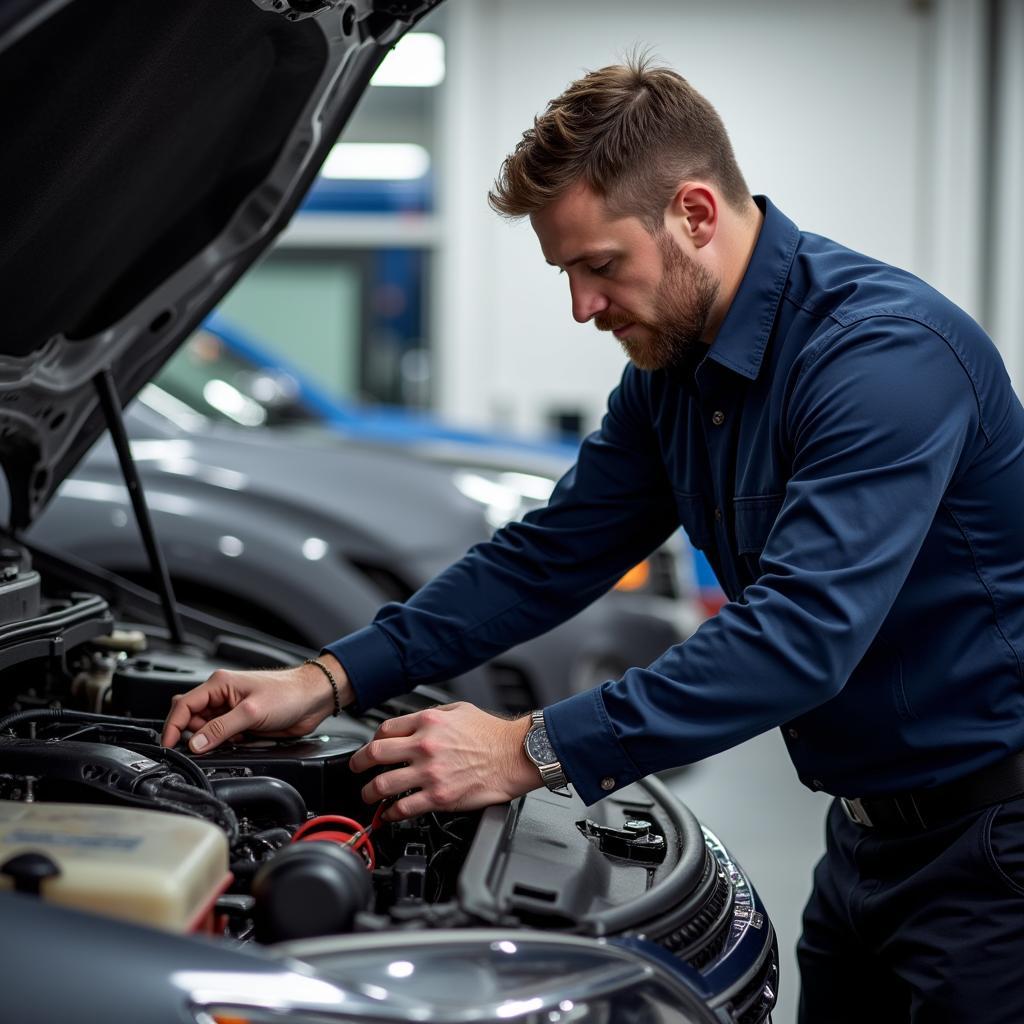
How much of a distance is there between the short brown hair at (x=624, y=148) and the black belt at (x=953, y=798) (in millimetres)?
733

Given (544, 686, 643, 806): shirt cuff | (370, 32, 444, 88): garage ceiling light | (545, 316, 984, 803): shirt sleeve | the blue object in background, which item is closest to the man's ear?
(545, 316, 984, 803): shirt sleeve

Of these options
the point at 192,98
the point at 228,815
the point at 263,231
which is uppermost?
the point at 192,98

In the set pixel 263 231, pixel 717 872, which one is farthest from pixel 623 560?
pixel 263 231

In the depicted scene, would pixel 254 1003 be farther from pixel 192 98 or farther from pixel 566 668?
pixel 566 668

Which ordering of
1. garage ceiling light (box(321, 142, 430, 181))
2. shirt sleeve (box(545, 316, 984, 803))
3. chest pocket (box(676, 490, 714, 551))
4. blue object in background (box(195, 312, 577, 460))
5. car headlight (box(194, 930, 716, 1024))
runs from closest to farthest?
car headlight (box(194, 930, 716, 1024)) < shirt sleeve (box(545, 316, 984, 803)) < chest pocket (box(676, 490, 714, 551)) < blue object in background (box(195, 312, 577, 460)) < garage ceiling light (box(321, 142, 430, 181))

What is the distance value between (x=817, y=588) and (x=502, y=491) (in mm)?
2277

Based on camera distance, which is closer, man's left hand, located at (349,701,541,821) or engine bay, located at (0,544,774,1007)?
engine bay, located at (0,544,774,1007)

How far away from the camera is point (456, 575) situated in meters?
1.92

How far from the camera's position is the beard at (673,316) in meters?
1.59

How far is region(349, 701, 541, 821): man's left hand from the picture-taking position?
1392 millimetres

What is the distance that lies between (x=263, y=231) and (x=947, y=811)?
133cm

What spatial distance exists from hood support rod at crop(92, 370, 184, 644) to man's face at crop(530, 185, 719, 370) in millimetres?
827

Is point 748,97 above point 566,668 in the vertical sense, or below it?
above

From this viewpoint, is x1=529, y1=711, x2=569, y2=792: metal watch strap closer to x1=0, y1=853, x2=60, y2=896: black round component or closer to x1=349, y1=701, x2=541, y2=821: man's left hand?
x1=349, y1=701, x2=541, y2=821: man's left hand
